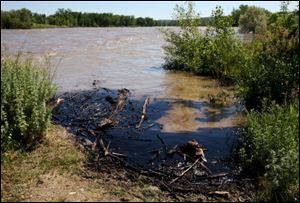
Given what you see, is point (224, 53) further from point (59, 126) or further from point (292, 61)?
point (59, 126)

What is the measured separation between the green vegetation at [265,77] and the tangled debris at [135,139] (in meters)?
0.82

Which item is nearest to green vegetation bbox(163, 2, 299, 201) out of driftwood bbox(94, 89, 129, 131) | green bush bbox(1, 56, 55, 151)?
driftwood bbox(94, 89, 129, 131)

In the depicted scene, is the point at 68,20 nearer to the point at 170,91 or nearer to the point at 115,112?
the point at 170,91

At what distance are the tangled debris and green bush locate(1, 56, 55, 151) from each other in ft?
4.06

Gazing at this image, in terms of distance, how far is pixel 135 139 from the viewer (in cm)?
908

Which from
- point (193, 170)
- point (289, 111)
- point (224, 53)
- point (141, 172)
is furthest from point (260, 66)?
point (224, 53)

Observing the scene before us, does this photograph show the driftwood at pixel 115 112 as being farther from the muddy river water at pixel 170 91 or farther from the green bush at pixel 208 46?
the green bush at pixel 208 46

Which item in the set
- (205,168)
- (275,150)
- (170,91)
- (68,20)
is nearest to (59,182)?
(205,168)

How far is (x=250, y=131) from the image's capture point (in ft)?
25.4

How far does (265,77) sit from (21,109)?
626cm

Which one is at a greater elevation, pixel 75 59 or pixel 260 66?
pixel 260 66

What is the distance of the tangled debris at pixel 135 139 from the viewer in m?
6.92

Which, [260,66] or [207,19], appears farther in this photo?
[207,19]

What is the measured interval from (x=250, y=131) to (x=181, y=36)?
1295 centimetres
